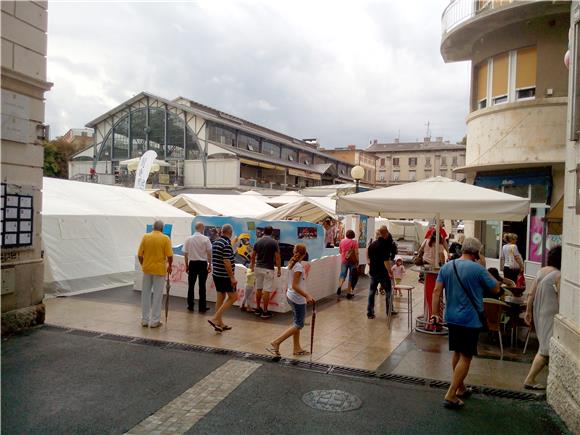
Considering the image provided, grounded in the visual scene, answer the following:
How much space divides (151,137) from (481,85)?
3254cm

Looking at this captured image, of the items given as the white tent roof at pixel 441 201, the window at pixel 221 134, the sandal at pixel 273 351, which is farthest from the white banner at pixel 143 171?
the window at pixel 221 134

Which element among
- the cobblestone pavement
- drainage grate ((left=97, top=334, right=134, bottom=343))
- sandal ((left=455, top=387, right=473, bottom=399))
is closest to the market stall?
sandal ((left=455, top=387, right=473, bottom=399))

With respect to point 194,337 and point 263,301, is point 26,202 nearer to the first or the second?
point 194,337

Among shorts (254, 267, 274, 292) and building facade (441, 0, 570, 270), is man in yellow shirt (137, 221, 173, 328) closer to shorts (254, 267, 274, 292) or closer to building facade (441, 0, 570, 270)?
shorts (254, 267, 274, 292)

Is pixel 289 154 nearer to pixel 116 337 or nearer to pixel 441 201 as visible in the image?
pixel 441 201

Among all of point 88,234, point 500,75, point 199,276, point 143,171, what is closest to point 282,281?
point 199,276

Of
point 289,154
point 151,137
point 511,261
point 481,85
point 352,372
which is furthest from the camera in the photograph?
point 289,154

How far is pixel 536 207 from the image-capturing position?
1453cm

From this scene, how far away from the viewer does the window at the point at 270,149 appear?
47.4 m

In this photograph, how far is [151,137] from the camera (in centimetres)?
4216

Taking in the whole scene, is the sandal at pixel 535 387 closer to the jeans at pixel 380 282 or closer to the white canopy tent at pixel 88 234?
the jeans at pixel 380 282

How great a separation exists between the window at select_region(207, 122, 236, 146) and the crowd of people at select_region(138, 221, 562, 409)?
30.6m

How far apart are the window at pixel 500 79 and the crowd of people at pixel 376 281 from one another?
20.9 feet

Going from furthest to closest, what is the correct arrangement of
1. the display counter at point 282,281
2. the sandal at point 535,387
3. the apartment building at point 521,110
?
the apartment building at point 521,110 → the display counter at point 282,281 → the sandal at point 535,387
